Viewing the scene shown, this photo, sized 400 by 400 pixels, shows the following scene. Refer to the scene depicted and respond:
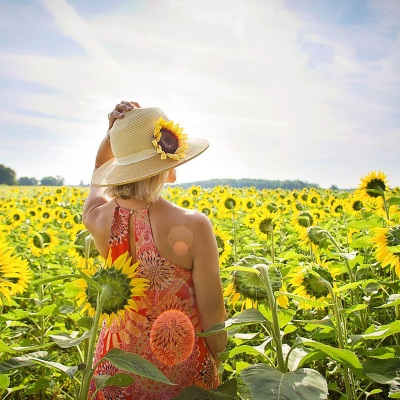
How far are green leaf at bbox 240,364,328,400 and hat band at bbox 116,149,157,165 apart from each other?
3.30ft

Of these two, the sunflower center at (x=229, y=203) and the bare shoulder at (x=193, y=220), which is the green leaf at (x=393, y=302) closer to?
the bare shoulder at (x=193, y=220)

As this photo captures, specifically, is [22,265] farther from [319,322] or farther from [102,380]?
[319,322]

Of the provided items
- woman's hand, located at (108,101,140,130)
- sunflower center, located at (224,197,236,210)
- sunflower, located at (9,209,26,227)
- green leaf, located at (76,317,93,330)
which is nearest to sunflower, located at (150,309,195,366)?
green leaf, located at (76,317,93,330)

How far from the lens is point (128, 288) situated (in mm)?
1422

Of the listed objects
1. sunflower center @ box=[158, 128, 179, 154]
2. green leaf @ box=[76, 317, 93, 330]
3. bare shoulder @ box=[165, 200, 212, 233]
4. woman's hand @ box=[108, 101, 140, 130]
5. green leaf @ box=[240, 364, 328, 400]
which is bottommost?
green leaf @ box=[240, 364, 328, 400]

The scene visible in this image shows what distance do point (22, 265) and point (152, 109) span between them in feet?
2.76

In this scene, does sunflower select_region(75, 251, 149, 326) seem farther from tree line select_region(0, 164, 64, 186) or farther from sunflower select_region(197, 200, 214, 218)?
tree line select_region(0, 164, 64, 186)

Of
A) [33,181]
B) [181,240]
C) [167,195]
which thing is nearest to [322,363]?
[181,240]

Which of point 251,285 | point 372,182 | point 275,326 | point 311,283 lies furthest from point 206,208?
point 275,326

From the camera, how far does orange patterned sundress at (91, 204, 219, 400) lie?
187 cm

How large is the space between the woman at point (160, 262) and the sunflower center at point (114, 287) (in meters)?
0.43

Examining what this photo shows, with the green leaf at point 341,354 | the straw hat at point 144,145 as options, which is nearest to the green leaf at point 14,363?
the straw hat at point 144,145

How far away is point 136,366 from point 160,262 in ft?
2.26

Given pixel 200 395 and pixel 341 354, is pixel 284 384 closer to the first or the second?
pixel 341 354
